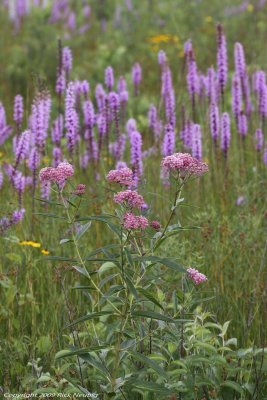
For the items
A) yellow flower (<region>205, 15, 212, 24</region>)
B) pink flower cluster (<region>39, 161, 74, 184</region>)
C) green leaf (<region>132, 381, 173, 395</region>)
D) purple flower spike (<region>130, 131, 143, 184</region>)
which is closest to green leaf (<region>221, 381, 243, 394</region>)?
green leaf (<region>132, 381, 173, 395</region>)

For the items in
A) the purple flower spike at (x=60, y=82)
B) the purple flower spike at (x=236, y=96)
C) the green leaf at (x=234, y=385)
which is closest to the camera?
the green leaf at (x=234, y=385)

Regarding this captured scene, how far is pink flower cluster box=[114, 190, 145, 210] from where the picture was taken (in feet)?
6.28

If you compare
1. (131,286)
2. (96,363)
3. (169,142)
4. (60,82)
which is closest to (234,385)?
(96,363)

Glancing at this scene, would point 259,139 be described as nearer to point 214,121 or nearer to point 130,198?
point 214,121

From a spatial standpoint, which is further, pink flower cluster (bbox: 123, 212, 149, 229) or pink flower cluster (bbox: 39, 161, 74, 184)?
pink flower cluster (bbox: 39, 161, 74, 184)

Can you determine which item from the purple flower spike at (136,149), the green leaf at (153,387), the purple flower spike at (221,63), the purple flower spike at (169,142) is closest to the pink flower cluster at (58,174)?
the green leaf at (153,387)

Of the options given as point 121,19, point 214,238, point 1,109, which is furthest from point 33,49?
point 214,238

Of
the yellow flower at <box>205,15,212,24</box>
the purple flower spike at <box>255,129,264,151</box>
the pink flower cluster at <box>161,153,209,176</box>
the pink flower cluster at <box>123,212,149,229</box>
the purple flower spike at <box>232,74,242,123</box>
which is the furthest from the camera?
the yellow flower at <box>205,15,212,24</box>

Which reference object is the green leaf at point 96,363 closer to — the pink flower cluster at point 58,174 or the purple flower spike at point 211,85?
the pink flower cluster at point 58,174

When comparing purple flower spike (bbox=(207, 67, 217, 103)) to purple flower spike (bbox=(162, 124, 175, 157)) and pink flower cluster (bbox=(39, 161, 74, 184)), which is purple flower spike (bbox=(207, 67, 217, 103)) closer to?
purple flower spike (bbox=(162, 124, 175, 157))

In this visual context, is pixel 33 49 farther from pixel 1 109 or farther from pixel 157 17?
pixel 1 109

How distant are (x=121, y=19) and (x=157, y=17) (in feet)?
1.85

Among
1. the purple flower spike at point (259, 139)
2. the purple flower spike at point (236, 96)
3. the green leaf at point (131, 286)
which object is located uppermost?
the purple flower spike at point (236, 96)

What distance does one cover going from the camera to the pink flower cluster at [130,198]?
6.28 ft
